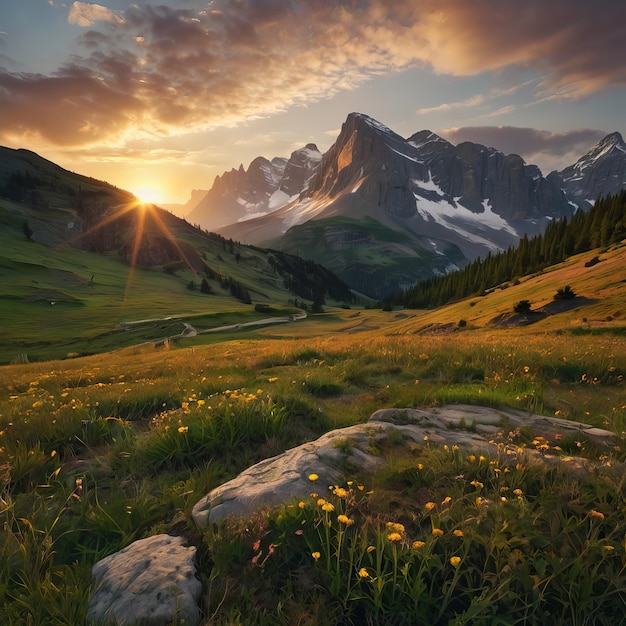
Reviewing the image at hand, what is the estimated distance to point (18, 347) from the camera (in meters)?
67.9

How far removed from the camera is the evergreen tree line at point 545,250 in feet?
300

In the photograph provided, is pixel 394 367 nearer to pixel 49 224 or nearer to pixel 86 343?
pixel 86 343

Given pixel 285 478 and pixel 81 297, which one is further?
pixel 81 297

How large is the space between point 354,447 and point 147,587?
288cm

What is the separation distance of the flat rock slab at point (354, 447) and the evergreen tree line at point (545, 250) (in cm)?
9663

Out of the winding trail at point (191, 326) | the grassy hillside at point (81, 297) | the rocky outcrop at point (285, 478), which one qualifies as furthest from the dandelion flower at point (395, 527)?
the winding trail at point (191, 326)

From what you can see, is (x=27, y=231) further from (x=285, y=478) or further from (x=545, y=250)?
(x=285, y=478)

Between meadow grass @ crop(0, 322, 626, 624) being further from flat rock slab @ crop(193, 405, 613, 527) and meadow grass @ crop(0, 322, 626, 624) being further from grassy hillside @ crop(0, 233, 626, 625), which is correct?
flat rock slab @ crop(193, 405, 613, 527)

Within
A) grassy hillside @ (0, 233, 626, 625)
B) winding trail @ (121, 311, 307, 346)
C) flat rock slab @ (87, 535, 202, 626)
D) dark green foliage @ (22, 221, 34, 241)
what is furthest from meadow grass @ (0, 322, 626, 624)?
dark green foliage @ (22, 221, 34, 241)

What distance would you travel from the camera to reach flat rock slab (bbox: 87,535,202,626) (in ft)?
8.52

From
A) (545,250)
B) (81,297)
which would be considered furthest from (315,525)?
(81,297)

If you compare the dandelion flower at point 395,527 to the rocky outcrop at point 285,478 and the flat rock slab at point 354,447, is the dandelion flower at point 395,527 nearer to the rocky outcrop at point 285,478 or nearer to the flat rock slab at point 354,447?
the rocky outcrop at point 285,478

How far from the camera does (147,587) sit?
2.79 meters

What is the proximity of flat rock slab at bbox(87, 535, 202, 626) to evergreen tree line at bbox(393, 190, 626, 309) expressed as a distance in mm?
101664
